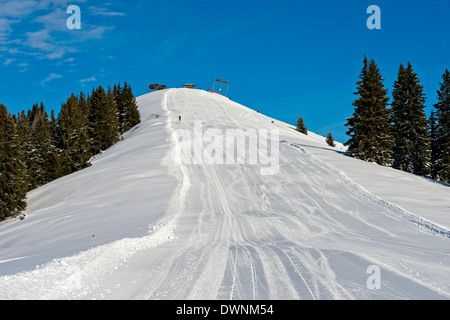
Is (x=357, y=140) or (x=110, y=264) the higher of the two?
(x=357, y=140)

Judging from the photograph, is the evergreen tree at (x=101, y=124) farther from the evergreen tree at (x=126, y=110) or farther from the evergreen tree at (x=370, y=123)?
the evergreen tree at (x=370, y=123)

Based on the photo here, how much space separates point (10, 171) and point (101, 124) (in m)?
19.7

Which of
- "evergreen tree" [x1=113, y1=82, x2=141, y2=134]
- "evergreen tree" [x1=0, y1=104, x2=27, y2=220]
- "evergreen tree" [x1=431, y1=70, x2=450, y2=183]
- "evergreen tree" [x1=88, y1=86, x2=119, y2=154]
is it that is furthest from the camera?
"evergreen tree" [x1=113, y1=82, x2=141, y2=134]

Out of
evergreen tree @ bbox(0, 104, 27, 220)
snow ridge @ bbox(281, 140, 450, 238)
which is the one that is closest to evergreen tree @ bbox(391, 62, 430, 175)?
snow ridge @ bbox(281, 140, 450, 238)

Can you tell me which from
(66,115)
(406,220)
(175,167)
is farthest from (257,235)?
(66,115)

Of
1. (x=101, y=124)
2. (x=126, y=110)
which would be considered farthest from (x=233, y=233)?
(x=126, y=110)

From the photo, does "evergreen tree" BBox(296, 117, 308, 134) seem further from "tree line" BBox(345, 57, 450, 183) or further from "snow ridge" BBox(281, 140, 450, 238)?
"snow ridge" BBox(281, 140, 450, 238)

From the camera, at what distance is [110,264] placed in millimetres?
8133

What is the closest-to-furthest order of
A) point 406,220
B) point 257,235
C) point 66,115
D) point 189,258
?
point 189,258, point 257,235, point 406,220, point 66,115

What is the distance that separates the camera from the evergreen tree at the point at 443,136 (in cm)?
3225

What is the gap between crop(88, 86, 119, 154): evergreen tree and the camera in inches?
1847

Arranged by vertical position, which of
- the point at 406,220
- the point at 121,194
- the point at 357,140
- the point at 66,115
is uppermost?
the point at 66,115

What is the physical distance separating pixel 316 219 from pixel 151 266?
8203mm
